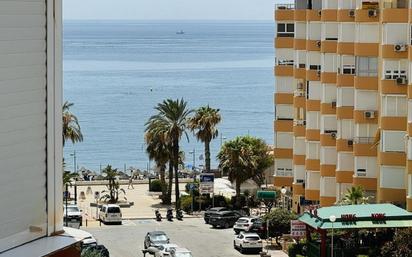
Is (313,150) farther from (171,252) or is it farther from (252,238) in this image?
(171,252)

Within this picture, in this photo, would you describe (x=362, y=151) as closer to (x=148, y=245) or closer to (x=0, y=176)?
(x=148, y=245)

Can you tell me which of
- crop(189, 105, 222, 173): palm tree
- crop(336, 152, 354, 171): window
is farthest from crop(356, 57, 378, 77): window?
crop(189, 105, 222, 173): palm tree

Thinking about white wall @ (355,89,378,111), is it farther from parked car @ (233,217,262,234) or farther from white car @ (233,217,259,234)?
white car @ (233,217,259,234)

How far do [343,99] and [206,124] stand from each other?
26.1 metres

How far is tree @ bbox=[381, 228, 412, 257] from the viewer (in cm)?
4084

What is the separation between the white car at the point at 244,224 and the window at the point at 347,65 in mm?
8811

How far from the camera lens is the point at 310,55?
195 ft

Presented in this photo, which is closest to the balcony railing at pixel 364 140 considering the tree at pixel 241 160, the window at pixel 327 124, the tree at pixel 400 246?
the window at pixel 327 124

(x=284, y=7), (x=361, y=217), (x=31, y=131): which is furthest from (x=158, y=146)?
(x=31, y=131)

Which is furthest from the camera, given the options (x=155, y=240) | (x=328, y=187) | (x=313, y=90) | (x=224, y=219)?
(x=224, y=219)

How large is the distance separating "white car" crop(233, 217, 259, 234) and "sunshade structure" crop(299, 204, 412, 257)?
41.3ft

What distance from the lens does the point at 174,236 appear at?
2245 inches

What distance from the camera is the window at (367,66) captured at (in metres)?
50.4

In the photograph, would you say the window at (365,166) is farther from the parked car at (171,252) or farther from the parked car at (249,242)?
the parked car at (171,252)
